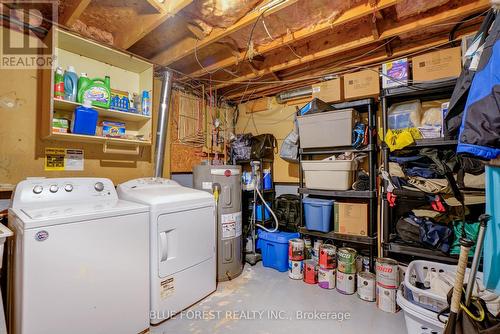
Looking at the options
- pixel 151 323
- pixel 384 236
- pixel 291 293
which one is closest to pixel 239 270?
pixel 291 293

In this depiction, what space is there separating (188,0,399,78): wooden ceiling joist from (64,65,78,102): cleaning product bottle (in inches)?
49.6

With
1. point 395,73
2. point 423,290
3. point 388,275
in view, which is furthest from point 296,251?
point 395,73

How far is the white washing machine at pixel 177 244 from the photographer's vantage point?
1740mm

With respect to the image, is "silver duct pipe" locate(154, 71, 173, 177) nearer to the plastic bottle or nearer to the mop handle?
the plastic bottle

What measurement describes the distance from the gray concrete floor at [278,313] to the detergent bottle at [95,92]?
183 centimetres

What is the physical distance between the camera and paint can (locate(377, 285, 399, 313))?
1.88m

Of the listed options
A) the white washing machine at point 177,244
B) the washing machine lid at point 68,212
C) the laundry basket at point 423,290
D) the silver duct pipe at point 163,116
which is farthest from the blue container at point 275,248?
the washing machine lid at point 68,212

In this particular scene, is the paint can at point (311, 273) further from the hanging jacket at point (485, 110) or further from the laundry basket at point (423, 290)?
the hanging jacket at point (485, 110)

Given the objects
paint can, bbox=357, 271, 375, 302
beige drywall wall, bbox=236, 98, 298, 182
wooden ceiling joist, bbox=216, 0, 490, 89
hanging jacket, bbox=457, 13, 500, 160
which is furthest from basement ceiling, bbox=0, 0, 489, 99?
paint can, bbox=357, 271, 375, 302

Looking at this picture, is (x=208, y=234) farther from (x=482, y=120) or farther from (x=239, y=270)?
(x=482, y=120)

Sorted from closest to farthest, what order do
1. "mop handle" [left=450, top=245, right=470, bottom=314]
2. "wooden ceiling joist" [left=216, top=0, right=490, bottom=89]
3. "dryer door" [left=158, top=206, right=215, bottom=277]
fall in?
"mop handle" [left=450, top=245, right=470, bottom=314] < "wooden ceiling joist" [left=216, top=0, right=490, bottom=89] < "dryer door" [left=158, top=206, right=215, bottom=277]

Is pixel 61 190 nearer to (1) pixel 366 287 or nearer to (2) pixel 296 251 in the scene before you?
(2) pixel 296 251

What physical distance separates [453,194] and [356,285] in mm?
1167

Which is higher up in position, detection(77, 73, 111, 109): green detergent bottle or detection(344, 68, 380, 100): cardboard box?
detection(344, 68, 380, 100): cardboard box
